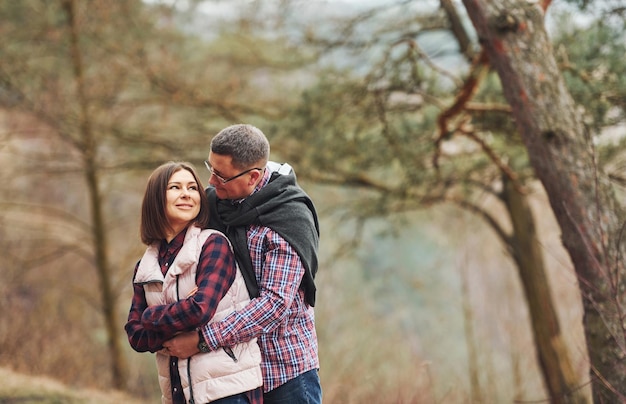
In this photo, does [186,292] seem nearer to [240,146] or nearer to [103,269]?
[240,146]

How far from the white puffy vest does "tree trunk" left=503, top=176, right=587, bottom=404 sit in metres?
5.31

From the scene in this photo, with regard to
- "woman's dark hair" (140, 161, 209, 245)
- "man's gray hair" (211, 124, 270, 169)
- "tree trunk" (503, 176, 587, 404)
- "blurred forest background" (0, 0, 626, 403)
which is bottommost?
"tree trunk" (503, 176, 587, 404)

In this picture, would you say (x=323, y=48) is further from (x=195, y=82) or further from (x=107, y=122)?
(x=107, y=122)

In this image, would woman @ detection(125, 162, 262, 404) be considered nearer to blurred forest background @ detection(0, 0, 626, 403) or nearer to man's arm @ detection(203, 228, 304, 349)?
man's arm @ detection(203, 228, 304, 349)

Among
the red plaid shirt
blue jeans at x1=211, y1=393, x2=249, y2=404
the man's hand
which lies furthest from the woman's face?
blue jeans at x1=211, y1=393, x2=249, y2=404

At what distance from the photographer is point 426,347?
1794cm

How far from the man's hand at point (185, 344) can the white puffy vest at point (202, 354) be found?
0.04m

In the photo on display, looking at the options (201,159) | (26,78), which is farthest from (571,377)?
(26,78)

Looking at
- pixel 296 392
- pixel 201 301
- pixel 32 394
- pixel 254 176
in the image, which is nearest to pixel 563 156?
pixel 254 176

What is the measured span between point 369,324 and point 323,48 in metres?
9.47

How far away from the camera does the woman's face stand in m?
2.45

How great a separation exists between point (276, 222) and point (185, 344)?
521 mm

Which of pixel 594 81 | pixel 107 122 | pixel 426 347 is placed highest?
pixel 107 122

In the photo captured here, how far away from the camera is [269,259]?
2.38m
